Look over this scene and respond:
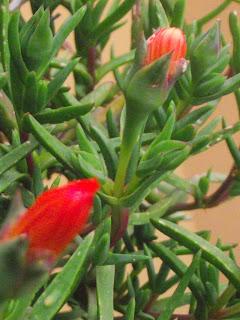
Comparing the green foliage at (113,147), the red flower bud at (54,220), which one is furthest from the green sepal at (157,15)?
the red flower bud at (54,220)

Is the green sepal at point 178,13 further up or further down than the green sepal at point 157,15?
further down

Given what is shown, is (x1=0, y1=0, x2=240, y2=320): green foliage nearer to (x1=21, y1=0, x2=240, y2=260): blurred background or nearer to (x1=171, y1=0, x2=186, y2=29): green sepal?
(x1=171, y1=0, x2=186, y2=29): green sepal

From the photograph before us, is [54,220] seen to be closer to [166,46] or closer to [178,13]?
[166,46]

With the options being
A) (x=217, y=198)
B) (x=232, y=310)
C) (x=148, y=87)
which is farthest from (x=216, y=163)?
(x=148, y=87)

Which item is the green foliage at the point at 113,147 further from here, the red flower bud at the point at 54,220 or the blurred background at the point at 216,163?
the blurred background at the point at 216,163

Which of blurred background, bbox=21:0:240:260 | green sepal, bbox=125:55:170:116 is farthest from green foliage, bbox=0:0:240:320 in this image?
blurred background, bbox=21:0:240:260

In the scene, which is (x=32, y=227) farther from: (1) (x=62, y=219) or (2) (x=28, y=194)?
(2) (x=28, y=194)

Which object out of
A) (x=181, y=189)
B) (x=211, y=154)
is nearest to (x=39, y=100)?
(x=181, y=189)
